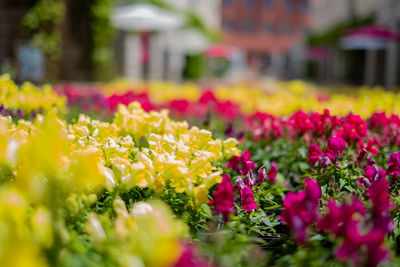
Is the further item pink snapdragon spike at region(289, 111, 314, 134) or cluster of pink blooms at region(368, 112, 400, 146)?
cluster of pink blooms at region(368, 112, 400, 146)

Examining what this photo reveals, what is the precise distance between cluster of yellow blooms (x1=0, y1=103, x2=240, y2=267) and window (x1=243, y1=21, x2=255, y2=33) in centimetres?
5874

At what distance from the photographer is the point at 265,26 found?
60625mm

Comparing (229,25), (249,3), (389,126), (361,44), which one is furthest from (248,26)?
(389,126)

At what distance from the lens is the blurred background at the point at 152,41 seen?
9.26 m

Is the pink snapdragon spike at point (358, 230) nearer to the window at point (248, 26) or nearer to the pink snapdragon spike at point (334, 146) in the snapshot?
the pink snapdragon spike at point (334, 146)

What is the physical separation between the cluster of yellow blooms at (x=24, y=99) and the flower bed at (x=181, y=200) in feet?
2.98

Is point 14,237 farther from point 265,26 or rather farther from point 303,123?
point 265,26

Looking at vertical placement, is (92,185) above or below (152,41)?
below

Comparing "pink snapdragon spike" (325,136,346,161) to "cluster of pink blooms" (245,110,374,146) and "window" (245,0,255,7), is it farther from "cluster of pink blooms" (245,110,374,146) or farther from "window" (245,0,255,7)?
"window" (245,0,255,7)

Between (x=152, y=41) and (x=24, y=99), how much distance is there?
17.7 meters

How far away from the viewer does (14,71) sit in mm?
9320

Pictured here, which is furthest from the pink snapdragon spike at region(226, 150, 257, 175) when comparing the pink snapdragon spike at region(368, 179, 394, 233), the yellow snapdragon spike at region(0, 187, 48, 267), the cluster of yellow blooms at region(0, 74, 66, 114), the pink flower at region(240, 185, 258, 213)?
the cluster of yellow blooms at region(0, 74, 66, 114)

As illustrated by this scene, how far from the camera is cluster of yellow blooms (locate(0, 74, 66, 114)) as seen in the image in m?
3.56

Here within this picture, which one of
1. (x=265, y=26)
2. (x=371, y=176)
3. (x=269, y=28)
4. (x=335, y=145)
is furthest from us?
(x=269, y=28)
